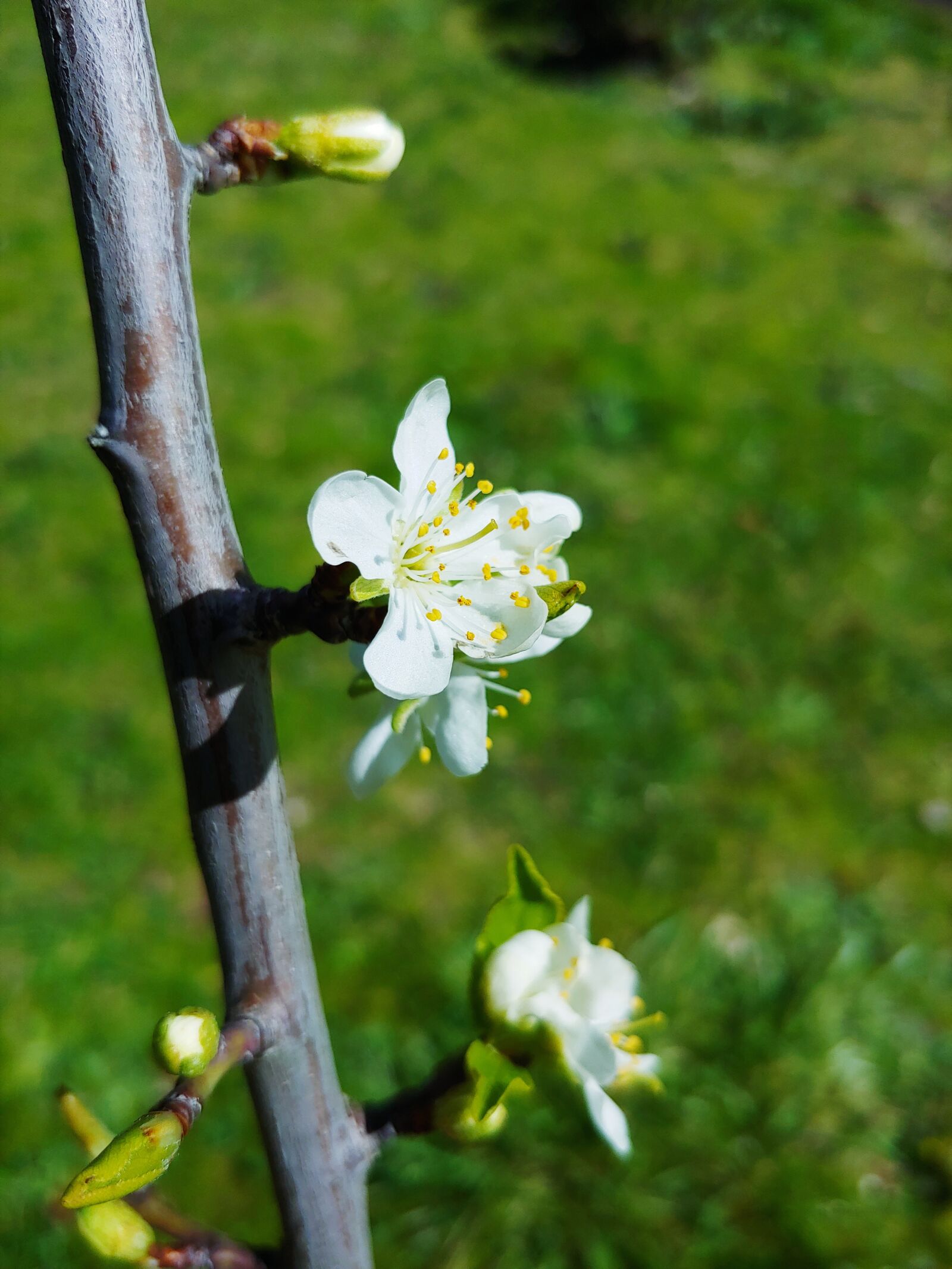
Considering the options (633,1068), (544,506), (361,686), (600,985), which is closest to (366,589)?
(361,686)

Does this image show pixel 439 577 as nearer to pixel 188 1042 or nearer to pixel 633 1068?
pixel 188 1042

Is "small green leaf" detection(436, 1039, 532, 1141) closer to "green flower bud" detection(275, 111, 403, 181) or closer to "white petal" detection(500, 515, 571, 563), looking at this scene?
"white petal" detection(500, 515, 571, 563)

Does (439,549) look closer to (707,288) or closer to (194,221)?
(707,288)

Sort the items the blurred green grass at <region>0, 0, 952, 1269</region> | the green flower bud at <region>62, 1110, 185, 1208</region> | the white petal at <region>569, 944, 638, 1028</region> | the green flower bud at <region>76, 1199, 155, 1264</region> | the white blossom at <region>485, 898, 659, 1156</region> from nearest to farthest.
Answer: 1. the green flower bud at <region>62, 1110, 185, 1208</region>
2. the green flower bud at <region>76, 1199, 155, 1264</region>
3. the white blossom at <region>485, 898, 659, 1156</region>
4. the white petal at <region>569, 944, 638, 1028</region>
5. the blurred green grass at <region>0, 0, 952, 1269</region>

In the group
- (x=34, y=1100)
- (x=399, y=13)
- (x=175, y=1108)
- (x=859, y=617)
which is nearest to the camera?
(x=175, y=1108)

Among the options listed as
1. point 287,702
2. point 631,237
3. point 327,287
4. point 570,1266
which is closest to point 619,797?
point 287,702

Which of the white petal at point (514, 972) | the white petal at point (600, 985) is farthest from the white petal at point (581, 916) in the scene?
the white petal at point (514, 972)

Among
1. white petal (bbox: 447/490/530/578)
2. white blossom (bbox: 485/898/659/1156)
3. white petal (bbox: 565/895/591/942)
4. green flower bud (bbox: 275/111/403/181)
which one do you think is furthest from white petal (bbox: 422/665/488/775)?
green flower bud (bbox: 275/111/403/181)
